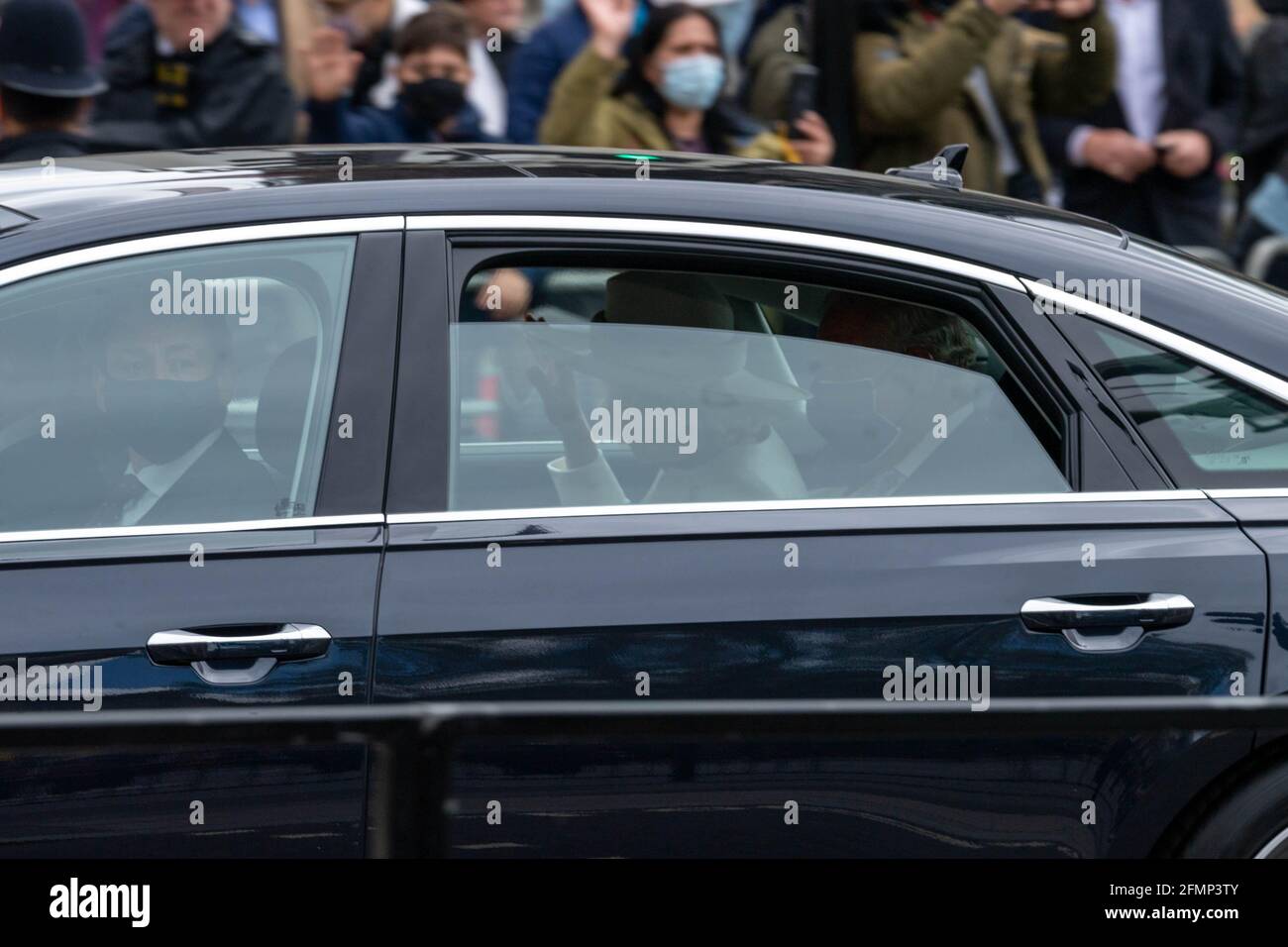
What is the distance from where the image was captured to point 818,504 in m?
2.59

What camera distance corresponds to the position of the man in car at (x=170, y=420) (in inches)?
101

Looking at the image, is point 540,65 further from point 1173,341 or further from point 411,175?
point 1173,341

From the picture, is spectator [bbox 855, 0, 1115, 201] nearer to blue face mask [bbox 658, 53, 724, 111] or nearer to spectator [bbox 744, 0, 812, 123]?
spectator [bbox 744, 0, 812, 123]

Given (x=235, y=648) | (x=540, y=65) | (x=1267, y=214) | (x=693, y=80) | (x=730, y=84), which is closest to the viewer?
(x=235, y=648)

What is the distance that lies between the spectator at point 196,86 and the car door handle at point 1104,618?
365cm

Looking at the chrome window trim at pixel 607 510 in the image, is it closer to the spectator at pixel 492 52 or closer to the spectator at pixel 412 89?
the spectator at pixel 412 89

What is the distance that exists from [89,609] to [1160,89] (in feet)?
16.9

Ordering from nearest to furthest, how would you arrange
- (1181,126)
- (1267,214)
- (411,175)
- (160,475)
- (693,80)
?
(160,475) < (411,175) < (693,80) < (1181,126) < (1267,214)

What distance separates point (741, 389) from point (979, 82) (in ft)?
12.0

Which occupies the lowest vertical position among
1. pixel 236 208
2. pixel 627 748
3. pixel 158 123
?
pixel 627 748

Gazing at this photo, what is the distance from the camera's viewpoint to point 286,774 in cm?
234

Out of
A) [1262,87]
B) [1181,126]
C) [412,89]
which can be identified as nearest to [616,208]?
[412,89]

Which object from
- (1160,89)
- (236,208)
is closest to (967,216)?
(236,208)
